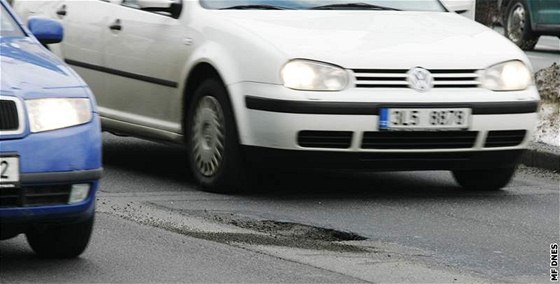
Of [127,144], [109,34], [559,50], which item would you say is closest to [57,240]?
[109,34]

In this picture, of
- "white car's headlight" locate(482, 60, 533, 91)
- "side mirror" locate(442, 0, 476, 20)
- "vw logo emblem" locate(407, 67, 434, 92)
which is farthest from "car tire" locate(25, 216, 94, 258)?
"side mirror" locate(442, 0, 476, 20)

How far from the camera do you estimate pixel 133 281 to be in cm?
632

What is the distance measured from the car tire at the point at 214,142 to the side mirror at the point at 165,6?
564 mm

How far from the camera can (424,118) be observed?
8.72 m

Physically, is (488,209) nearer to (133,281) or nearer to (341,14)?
(341,14)

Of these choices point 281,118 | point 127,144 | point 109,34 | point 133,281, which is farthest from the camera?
point 127,144

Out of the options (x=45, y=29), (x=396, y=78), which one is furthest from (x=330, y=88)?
(x=45, y=29)

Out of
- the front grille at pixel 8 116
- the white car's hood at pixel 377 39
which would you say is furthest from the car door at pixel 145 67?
the front grille at pixel 8 116

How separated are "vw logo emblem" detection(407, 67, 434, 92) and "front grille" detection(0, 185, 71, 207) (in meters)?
2.88

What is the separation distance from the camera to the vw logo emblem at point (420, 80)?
8758 mm

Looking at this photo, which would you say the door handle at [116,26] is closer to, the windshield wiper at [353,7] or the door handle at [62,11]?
the door handle at [62,11]

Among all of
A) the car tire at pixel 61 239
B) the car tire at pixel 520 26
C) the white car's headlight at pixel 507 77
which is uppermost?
the car tire at pixel 61 239

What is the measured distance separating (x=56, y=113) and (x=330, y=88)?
256 centimetres

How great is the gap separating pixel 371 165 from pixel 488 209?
2.23 ft
